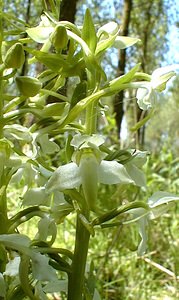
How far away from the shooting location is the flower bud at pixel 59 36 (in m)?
0.73

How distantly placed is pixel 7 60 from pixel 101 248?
1293mm

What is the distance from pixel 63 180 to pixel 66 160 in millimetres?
99

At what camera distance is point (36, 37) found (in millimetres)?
794

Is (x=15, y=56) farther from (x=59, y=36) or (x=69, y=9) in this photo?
(x=69, y=9)

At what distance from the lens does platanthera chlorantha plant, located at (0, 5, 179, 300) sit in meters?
0.71

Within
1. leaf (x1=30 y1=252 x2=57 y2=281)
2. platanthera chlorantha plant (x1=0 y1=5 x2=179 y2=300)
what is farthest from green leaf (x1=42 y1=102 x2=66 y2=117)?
leaf (x1=30 y1=252 x2=57 y2=281)

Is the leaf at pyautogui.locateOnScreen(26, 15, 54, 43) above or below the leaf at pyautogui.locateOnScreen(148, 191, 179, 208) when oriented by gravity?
above

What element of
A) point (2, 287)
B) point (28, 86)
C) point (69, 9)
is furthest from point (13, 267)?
point (69, 9)

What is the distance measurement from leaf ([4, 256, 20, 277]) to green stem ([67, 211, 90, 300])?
78 mm

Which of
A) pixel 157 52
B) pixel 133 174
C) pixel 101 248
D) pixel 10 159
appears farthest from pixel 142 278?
pixel 157 52

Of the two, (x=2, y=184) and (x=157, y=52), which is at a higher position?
(x=157, y=52)

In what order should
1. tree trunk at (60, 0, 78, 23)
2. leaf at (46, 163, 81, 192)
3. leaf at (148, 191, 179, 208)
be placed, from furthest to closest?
tree trunk at (60, 0, 78, 23) < leaf at (148, 191, 179, 208) < leaf at (46, 163, 81, 192)

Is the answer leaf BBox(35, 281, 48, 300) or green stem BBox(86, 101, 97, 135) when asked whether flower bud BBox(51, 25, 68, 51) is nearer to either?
green stem BBox(86, 101, 97, 135)

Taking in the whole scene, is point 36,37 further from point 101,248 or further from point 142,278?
point 101,248
